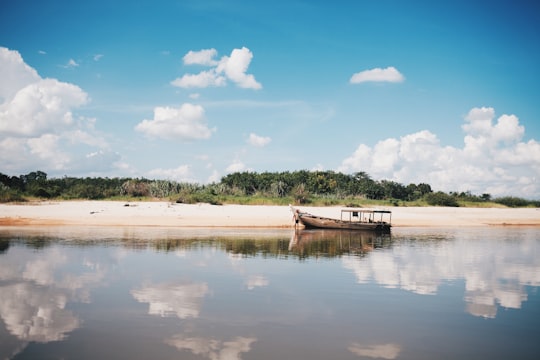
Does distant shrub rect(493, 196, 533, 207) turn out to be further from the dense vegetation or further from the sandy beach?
the sandy beach

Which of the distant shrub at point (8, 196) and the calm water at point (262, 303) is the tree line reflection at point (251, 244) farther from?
the distant shrub at point (8, 196)

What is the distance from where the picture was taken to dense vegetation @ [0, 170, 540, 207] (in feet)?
152

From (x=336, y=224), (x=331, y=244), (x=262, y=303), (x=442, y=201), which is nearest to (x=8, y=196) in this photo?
(x=336, y=224)

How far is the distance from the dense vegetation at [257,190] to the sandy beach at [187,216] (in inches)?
215

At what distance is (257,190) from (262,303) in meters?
49.0

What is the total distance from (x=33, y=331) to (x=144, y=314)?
2101mm

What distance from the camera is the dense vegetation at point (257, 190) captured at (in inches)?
1818

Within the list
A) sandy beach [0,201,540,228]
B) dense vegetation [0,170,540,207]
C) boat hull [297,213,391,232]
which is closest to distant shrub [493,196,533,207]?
dense vegetation [0,170,540,207]

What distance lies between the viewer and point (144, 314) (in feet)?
30.4

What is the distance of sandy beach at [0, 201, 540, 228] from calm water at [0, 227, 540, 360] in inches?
454

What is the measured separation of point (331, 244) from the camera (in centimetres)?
2312

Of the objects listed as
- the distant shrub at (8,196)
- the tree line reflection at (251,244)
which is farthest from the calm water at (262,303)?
the distant shrub at (8,196)

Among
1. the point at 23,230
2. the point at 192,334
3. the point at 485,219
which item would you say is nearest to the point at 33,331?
the point at 192,334

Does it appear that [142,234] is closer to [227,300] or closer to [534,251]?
[227,300]
